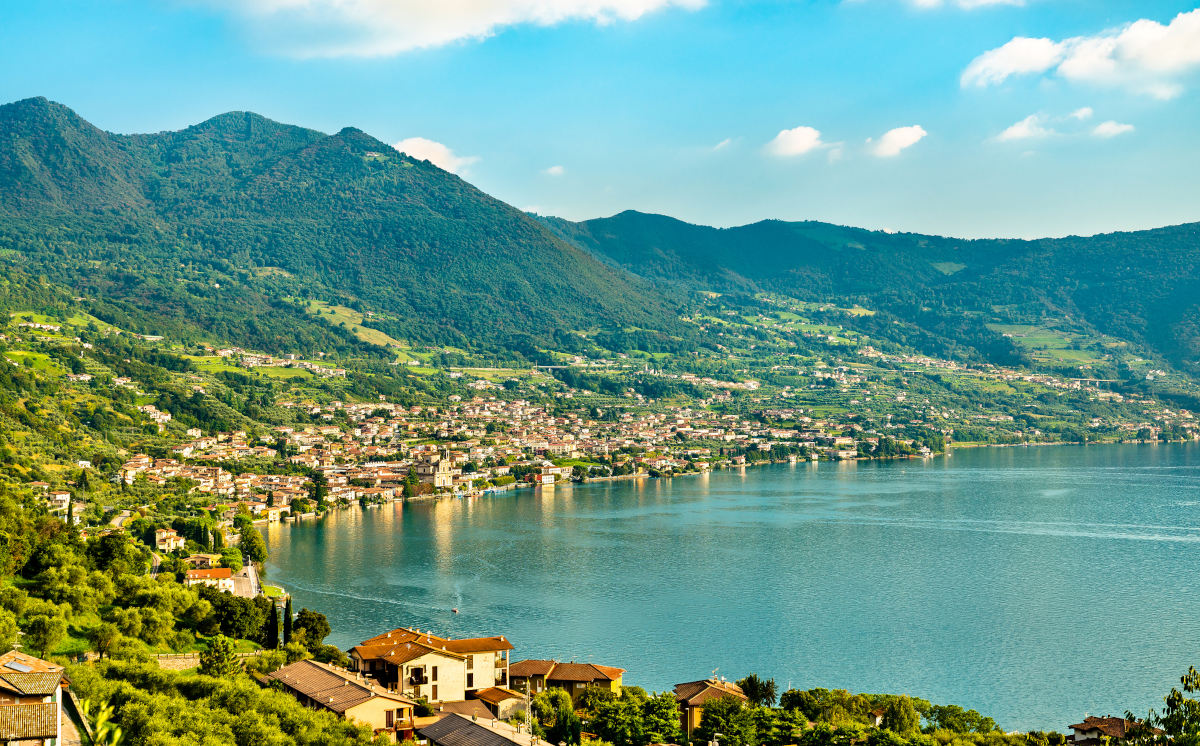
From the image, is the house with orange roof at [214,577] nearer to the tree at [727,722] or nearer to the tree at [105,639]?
the tree at [105,639]

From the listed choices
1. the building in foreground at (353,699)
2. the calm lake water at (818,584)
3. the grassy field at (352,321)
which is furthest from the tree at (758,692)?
the grassy field at (352,321)

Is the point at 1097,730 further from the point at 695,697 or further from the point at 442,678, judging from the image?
the point at 442,678

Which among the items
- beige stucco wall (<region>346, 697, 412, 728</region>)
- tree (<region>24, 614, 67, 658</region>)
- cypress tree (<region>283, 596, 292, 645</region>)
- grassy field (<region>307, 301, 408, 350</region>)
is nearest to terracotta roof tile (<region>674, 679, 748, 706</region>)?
beige stucco wall (<region>346, 697, 412, 728</region>)

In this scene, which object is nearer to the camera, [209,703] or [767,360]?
[209,703]

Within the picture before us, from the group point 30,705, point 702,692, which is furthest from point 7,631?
point 702,692

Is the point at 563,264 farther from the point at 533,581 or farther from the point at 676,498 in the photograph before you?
the point at 533,581

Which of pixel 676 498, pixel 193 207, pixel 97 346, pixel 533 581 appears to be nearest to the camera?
pixel 533 581

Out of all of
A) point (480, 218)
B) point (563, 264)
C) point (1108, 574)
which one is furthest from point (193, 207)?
point (1108, 574)
